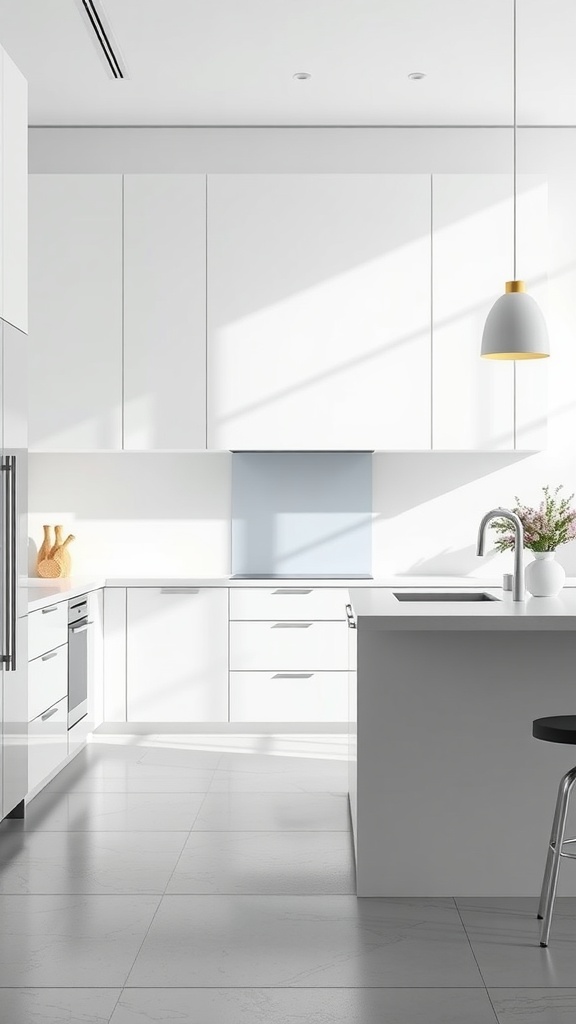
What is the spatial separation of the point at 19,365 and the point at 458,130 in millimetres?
3231

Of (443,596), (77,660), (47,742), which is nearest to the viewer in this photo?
(443,596)

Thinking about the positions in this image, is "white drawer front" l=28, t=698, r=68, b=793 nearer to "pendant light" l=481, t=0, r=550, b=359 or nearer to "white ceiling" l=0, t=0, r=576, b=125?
"pendant light" l=481, t=0, r=550, b=359

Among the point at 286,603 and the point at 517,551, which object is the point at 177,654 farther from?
the point at 517,551

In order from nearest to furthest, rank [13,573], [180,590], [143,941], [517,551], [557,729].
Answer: [557,729], [143,941], [517,551], [13,573], [180,590]

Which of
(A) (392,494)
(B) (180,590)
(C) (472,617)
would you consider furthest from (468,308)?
(C) (472,617)

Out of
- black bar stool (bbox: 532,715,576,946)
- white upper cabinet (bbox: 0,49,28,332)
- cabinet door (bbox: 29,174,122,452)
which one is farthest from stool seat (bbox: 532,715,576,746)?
cabinet door (bbox: 29,174,122,452)

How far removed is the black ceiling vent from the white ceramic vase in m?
2.71

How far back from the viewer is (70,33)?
15.2 ft

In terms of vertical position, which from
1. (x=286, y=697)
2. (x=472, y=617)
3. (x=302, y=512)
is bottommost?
(x=286, y=697)

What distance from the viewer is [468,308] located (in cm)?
544

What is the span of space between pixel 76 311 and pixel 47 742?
2.35 m

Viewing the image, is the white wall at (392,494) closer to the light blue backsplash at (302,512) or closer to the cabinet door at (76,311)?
the light blue backsplash at (302,512)

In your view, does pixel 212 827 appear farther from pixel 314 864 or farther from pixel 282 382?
pixel 282 382

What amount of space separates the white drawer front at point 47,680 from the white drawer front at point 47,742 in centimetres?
4
